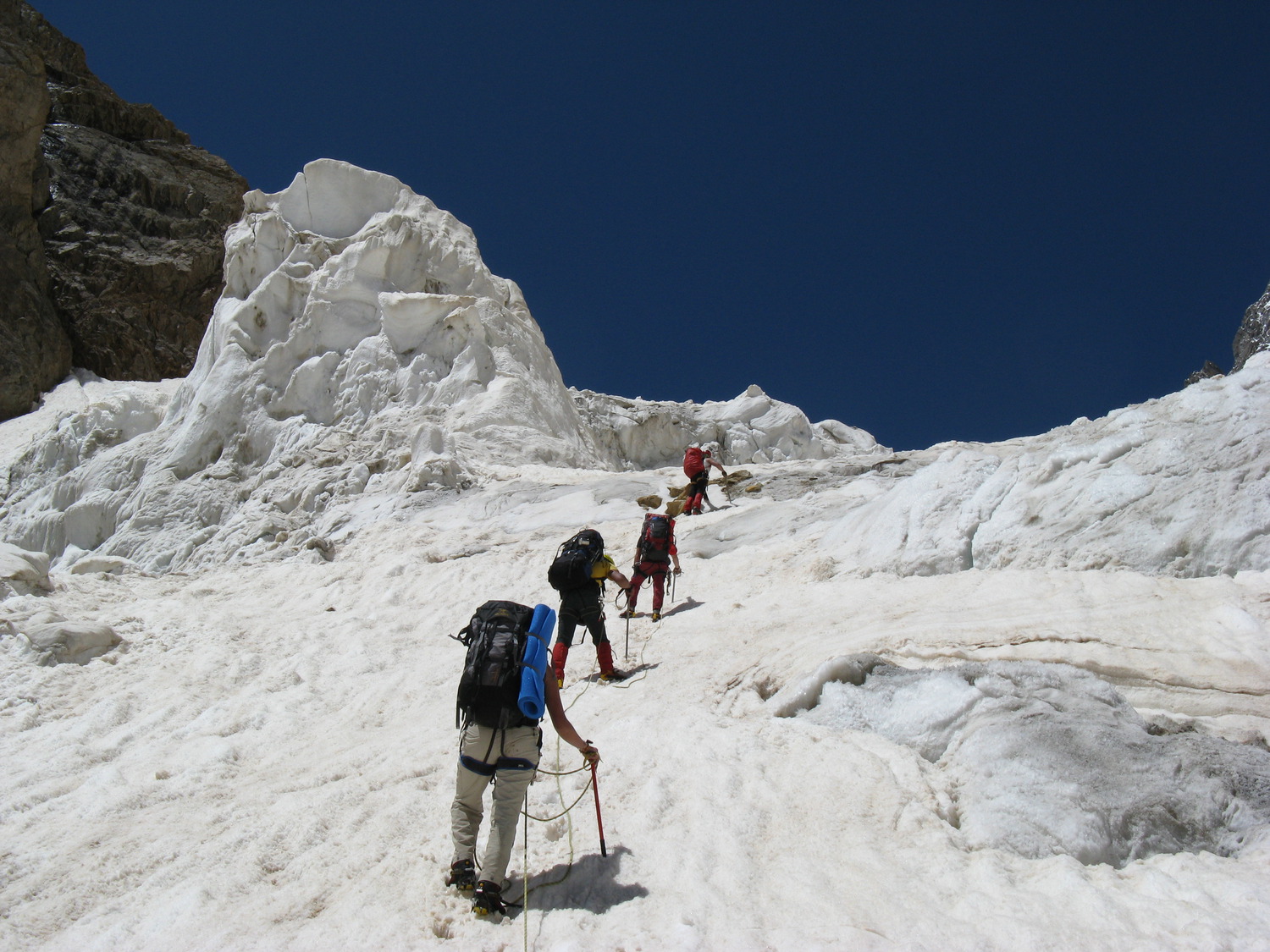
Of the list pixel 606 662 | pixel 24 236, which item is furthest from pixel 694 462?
pixel 24 236

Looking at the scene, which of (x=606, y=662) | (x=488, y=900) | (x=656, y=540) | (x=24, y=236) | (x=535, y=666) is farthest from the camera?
(x=24, y=236)

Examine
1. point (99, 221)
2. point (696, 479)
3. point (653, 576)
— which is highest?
point (99, 221)

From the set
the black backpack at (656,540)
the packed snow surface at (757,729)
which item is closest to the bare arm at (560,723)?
the packed snow surface at (757,729)

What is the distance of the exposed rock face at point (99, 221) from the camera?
38469mm

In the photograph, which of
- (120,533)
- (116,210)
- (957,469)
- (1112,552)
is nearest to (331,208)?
(120,533)

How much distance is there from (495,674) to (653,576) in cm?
479

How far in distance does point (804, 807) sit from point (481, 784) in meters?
1.67

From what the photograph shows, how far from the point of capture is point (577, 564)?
6711mm

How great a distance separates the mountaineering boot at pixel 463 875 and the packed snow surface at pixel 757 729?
0.08 m

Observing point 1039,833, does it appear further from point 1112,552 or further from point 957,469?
point 957,469

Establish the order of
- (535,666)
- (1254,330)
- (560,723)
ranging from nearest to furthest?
(535,666) → (560,723) → (1254,330)

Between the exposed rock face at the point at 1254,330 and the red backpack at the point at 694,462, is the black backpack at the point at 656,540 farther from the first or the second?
the exposed rock face at the point at 1254,330

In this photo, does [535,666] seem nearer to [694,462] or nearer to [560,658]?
[560,658]

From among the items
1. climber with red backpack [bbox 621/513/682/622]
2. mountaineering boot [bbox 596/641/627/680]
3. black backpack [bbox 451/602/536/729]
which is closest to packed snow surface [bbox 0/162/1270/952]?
mountaineering boot [bbox 596/641/627/680]
